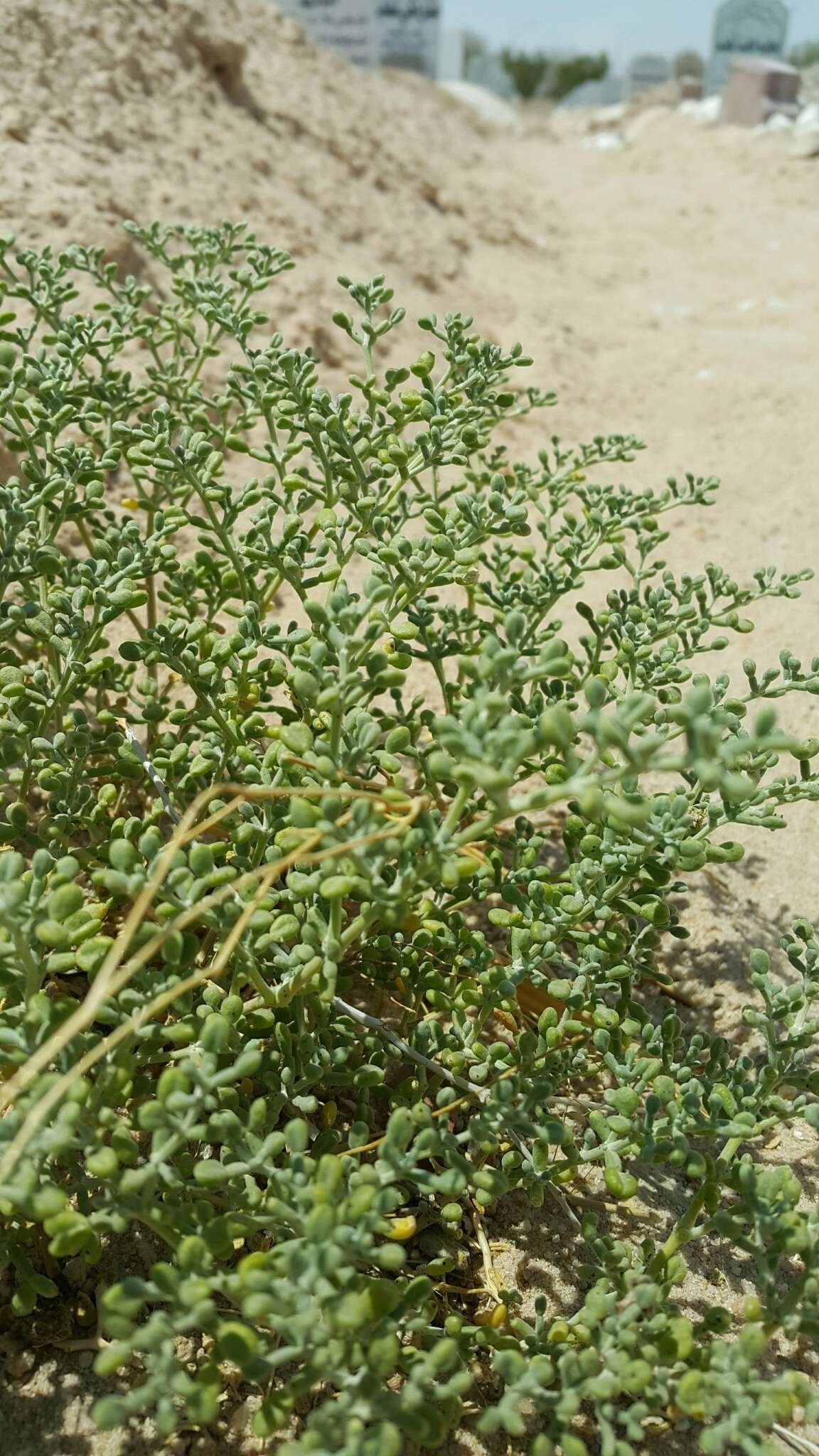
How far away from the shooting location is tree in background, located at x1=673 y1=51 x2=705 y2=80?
36.4 metres

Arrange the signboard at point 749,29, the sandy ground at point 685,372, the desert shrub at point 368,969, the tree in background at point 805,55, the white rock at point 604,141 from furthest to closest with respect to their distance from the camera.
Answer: the tree in background at point 805,55 < the signboard at point 749,29 < the white rock at point 604,141 < the sandy ground at point 685,372 < the desert shrub at point 368,969

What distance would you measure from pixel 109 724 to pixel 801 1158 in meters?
1.54

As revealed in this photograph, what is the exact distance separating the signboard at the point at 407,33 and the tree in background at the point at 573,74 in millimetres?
22187

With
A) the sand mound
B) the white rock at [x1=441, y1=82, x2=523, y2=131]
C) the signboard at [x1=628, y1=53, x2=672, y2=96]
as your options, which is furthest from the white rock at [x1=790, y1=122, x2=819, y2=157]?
the signboard at [x1=628, y1=53, x2=672, y2=96]

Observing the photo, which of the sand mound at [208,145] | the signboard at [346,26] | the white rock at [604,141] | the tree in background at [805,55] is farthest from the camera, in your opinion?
the tree in background at [805,55]

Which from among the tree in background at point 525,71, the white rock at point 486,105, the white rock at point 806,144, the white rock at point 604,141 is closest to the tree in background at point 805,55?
the tree in background at point 525,71

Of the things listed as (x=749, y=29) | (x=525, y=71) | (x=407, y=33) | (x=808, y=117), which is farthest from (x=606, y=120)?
(x=525, y=71)

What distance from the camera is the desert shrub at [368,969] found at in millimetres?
1343

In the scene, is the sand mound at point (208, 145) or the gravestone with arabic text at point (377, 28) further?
the gravestone with arabic text at point (377, 28)

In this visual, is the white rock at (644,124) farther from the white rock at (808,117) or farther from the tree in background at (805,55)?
the tree in background at (805,55)

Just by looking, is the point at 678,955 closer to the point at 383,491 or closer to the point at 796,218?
the point at 383,491

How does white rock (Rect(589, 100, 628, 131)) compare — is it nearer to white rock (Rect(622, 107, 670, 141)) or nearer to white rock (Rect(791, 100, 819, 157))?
white rock (Rect(622, 107, 670, 141))

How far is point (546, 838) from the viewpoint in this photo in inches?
102

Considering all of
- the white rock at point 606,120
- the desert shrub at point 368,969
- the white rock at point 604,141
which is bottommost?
the desert shrub at point 368,969
